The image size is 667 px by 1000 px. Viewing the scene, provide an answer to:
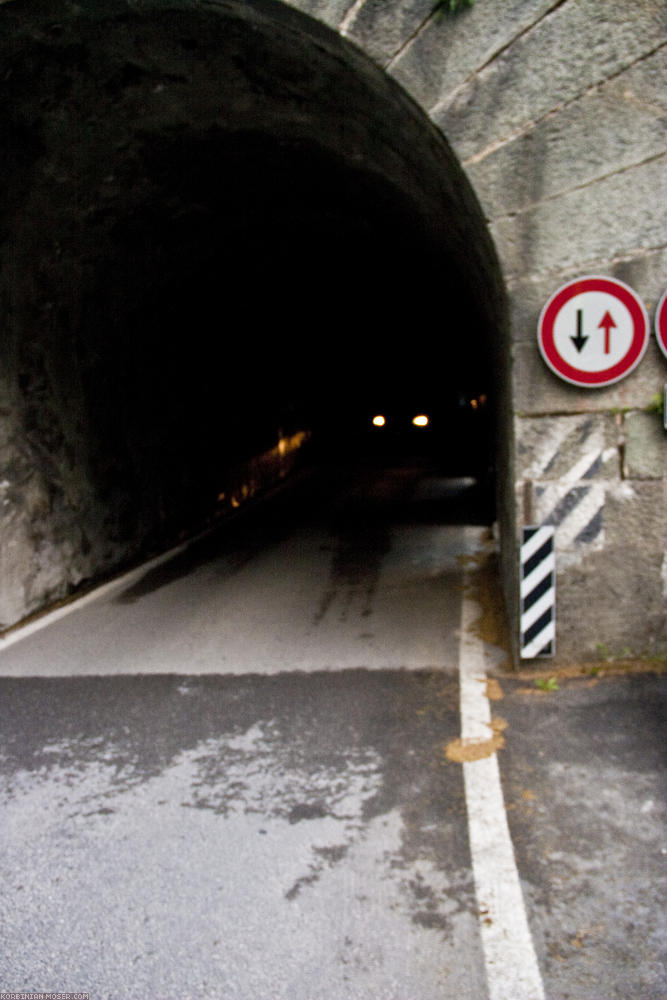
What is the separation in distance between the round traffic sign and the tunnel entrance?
746mm

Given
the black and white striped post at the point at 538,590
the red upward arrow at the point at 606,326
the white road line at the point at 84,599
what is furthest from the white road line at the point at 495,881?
the white road line at the point at 84,599

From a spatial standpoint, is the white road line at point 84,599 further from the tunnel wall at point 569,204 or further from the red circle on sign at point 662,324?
the red circle on sign at point 662,324

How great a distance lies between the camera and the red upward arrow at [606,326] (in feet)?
15.9

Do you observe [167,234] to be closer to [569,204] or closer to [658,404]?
[569,204]

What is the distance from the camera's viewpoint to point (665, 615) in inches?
199

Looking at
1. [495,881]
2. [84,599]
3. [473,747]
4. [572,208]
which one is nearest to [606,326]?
[572,208]

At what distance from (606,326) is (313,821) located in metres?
3.52

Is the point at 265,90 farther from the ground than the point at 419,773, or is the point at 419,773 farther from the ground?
the point at 265,90

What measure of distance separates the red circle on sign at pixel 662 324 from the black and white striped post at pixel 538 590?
138 centimetres

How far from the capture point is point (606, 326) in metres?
4.85

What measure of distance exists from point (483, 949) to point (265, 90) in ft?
20.5

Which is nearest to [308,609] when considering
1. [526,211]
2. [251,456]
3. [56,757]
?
[56,757]

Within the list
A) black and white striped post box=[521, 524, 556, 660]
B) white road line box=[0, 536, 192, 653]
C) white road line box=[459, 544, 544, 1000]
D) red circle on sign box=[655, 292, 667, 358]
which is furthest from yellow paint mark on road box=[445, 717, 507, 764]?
white road line box=[0, 536, 192, 653]

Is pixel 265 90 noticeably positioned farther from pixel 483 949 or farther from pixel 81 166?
pixel 483 949
